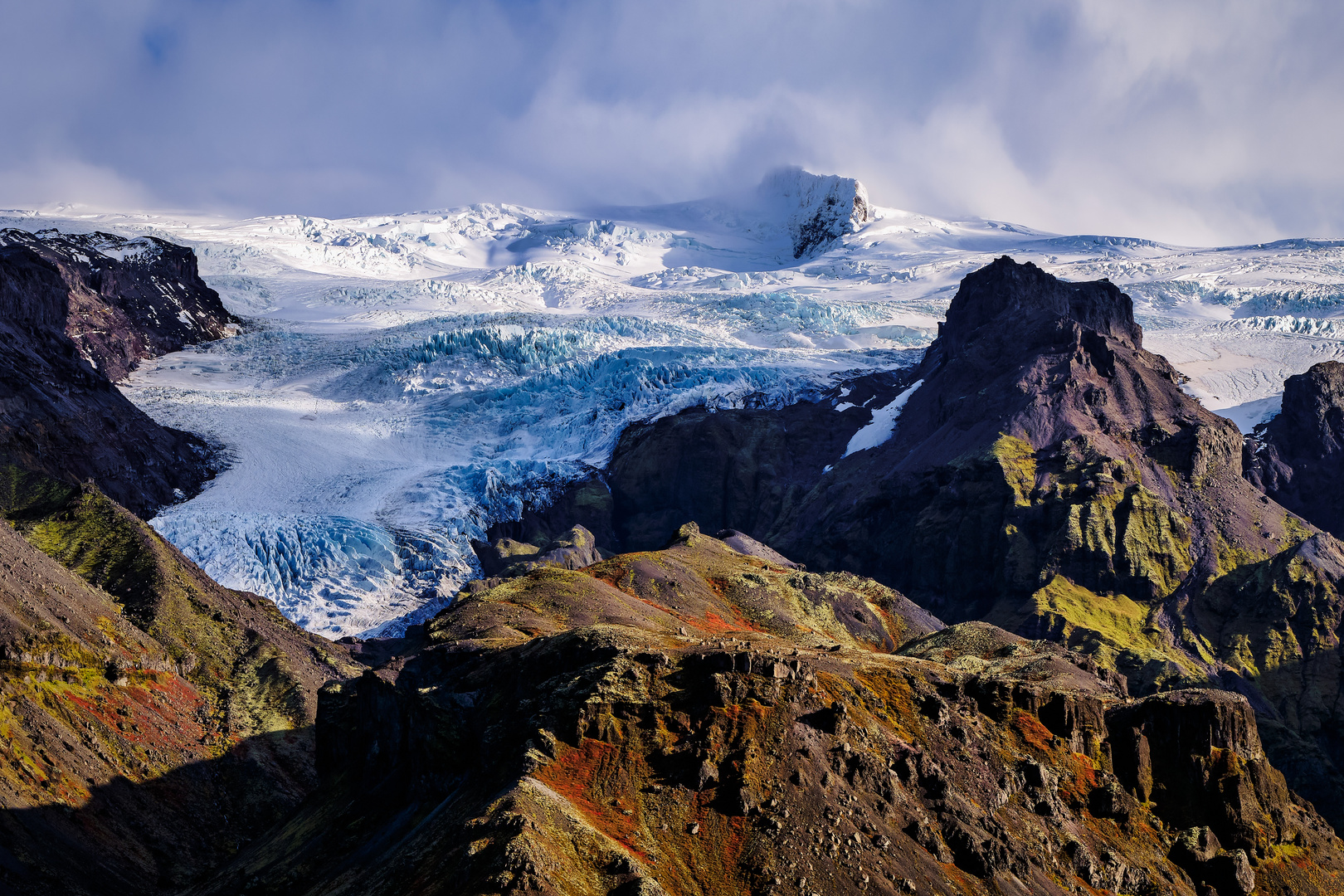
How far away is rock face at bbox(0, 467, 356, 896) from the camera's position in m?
86.3

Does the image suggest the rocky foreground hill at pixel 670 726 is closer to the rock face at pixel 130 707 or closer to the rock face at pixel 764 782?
the rock face at pixel 764 782

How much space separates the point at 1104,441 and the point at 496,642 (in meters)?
120

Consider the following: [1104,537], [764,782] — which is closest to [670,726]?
[764,782]

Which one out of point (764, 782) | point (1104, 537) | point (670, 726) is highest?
point (670, 726)

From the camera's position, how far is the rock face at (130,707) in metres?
86.3

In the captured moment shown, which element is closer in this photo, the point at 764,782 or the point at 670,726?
the point at 764,782

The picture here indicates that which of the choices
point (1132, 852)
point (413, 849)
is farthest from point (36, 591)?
point (1132, 852)

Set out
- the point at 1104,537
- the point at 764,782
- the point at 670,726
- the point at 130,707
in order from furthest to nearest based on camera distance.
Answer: the point at 1104,537, the point at 130,707, the point at 670,726, the point at 764,782

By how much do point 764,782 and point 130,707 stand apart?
5813cm

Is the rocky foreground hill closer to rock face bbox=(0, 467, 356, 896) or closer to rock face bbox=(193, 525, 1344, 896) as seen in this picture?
rock face bbox=(193, 525, 1344, 896)

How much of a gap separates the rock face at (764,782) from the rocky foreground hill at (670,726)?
20 centimetres

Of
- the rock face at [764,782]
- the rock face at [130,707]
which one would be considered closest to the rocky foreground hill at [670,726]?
the rock face at [764,782]

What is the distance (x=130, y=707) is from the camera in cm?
10194

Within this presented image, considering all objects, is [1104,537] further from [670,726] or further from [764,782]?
[764,782]
